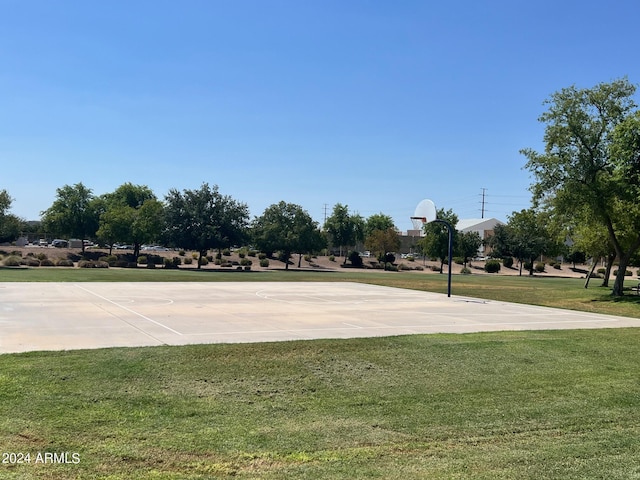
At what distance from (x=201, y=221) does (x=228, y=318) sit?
48.4 metres

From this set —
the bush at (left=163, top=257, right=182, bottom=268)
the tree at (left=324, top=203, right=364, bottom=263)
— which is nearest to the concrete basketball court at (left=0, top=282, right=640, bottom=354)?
the bush at (left=163, top=257, right=182, bottom=268)

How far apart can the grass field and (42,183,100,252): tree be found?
70504 millimetres

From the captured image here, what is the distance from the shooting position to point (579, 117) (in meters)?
27.7

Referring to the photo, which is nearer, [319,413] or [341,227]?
[319,413]

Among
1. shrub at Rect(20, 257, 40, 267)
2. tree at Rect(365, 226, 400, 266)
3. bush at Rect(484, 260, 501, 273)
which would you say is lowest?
shrub at Rect(20, 257, 40, 267)

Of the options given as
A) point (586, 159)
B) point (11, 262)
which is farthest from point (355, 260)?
point (586, 159)

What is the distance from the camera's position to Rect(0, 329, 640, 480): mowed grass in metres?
5.40

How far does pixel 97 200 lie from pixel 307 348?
7636cm

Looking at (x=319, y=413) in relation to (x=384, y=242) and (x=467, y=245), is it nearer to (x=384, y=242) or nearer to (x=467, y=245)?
(x=384, y=242)

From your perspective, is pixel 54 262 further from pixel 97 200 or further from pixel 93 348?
pixel 93 348

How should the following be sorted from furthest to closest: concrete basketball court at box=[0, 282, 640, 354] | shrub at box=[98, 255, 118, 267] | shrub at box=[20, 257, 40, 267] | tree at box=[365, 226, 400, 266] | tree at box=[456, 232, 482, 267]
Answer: tree at box=[365, 226, 400, 266]
tree at box=[456, 232, 482, 267]
shrub at box=[98, 255, 118, 267]
shrub at box=[20, 257, 40, 267]
concrete basketball court at box=[0, 282, 640, 354]

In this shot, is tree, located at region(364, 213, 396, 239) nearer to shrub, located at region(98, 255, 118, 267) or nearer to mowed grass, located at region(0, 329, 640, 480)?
shrub, located at region(98, 255, 118, 267)

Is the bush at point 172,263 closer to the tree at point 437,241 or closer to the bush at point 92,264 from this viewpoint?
the bush at point 92,264

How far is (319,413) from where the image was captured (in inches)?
280
